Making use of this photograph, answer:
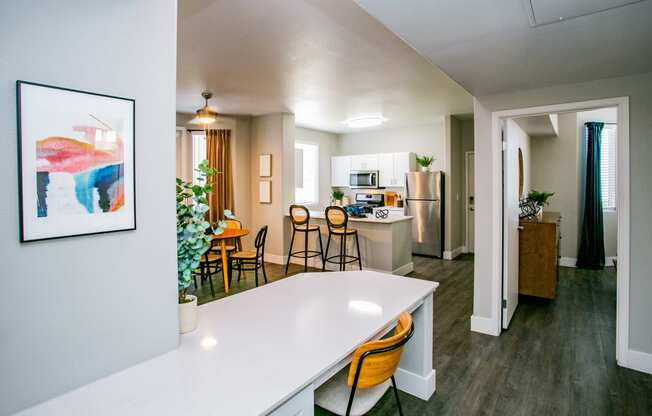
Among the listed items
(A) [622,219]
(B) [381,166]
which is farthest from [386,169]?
(A) [622,219]

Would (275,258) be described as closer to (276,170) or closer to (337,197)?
(276,170)

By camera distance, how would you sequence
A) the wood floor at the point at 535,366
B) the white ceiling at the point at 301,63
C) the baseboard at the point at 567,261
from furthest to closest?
the baseboard at the point at 567,261, the white ceiling at the point at 301,63, the wood floor at the point at 535,366

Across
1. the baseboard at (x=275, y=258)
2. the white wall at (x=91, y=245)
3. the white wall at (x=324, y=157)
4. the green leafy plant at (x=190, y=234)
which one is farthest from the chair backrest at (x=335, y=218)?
the white wall at (x=91, y=245)

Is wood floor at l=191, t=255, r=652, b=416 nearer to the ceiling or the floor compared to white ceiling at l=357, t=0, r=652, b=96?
nearer to the floor

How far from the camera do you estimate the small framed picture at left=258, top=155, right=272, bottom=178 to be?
20.1 ft

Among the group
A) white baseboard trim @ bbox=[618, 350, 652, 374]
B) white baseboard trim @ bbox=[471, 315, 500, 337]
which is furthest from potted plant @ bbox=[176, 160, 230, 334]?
white baseboard trim @ bbox=[618, 350, 652, 374]

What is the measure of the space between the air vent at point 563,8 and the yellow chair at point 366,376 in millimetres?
1534

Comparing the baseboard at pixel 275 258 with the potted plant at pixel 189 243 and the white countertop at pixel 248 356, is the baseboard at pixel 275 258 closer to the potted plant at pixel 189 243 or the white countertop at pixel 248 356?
the white countertop at pixel 248 356

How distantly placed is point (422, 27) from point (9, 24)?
5.42ft

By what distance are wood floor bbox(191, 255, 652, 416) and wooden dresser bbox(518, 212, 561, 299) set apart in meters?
0.20

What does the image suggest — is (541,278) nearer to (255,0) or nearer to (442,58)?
(442,58)

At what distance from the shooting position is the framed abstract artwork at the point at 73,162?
0.99 metres

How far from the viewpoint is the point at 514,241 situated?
12.3ft

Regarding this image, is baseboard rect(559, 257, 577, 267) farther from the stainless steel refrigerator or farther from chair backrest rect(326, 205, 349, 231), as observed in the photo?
chair backrest rect(326, 205, 349, 231)
